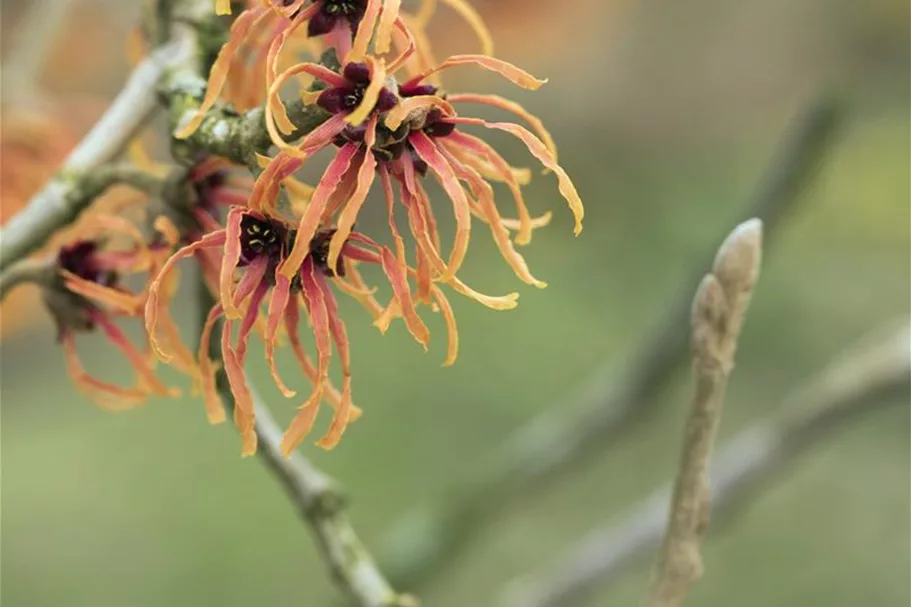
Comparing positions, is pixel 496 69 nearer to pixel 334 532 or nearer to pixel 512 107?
pixel 512 107

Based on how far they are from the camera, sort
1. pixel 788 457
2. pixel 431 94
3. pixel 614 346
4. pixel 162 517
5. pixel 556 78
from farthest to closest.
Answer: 1. pixel 556 78
2. pixel 614 346
3. pixel 162 517
4. pixel 788 457
5. pixel 431 94

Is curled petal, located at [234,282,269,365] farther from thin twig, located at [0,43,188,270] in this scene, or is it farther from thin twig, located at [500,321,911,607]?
thin twig, located at [500,321,911,607]

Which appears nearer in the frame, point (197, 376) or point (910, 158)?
point (197, 376)

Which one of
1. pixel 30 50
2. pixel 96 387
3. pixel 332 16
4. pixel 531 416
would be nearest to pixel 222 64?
pixel 332 16

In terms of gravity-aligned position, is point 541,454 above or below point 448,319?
below

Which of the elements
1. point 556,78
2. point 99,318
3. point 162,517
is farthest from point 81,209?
point 556,78

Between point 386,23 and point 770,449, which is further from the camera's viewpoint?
point 770,449

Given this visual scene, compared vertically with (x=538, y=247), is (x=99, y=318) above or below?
above

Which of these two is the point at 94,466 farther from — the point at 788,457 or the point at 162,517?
the point at 788,457
